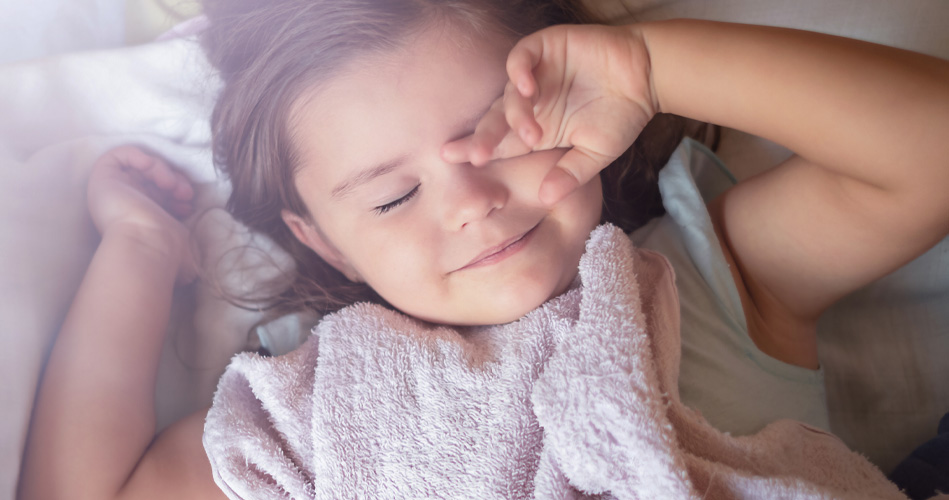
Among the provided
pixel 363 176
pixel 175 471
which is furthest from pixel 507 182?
pixel 175 471

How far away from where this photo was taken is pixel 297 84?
2.52ft

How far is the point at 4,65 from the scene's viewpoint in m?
0.90

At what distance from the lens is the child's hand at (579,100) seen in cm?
68

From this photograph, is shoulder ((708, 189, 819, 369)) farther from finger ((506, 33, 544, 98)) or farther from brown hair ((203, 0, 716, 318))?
finger ((506, 33, 544, 98))

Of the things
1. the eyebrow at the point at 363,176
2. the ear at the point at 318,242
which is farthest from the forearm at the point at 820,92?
the ear at the point at 318,242

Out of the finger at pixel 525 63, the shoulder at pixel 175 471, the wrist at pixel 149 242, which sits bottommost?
the shoulder at pixel 175 471

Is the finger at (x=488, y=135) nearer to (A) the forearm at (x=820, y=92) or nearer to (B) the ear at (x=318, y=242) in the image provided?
(A) the forearm at (x=820, y=92)

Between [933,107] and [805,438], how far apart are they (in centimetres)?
43

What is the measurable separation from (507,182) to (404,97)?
0.15 metres

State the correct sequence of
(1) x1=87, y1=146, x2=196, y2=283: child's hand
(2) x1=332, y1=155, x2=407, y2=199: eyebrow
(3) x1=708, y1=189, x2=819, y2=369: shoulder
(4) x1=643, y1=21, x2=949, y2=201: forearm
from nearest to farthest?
1. (4) x1=643, y1=21, x2=949, y2=201: forearm
2. (2) x1=332, y1=155, x2=407, y2=199: eyebrow
3. (3) x1=708, y1=189, x2=819, y2=369: shoulder
4. (1) x1=87, y1=146, x2=196, y2=283: child's hand

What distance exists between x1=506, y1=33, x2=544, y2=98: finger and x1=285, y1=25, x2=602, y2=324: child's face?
5 centimetres

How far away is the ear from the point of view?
2.88 feet

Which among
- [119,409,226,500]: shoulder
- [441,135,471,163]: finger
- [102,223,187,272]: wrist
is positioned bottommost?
[119,409,226,500]: shoulder

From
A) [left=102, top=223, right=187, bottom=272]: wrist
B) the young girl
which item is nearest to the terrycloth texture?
the young girl
